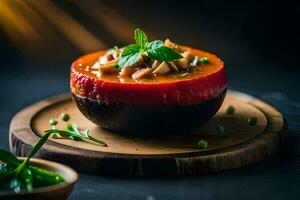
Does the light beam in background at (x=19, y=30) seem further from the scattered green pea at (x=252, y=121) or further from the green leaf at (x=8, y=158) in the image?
the green leaf at (x=8, y=158)

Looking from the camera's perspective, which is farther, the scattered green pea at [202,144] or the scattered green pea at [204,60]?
the scattered green pea at [204,60]

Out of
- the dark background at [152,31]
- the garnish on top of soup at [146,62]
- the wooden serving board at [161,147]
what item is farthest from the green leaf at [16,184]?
the dark background at [152,31]

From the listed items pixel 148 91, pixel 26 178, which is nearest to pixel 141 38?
pixel 148 91

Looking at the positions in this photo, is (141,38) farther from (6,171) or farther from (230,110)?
(6,171)

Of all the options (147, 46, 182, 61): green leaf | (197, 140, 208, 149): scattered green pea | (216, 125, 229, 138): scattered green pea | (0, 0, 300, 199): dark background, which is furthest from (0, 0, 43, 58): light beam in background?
(197, 140, 208, 149): scattered green pea

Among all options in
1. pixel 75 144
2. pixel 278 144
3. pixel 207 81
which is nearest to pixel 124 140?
pixel 75 144

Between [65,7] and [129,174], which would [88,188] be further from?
[65,7]

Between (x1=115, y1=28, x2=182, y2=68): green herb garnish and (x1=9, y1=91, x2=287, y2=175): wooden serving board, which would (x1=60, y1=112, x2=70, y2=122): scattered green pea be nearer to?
(x1=9, y1=91, x2=287, y2=175): wooden serving board
